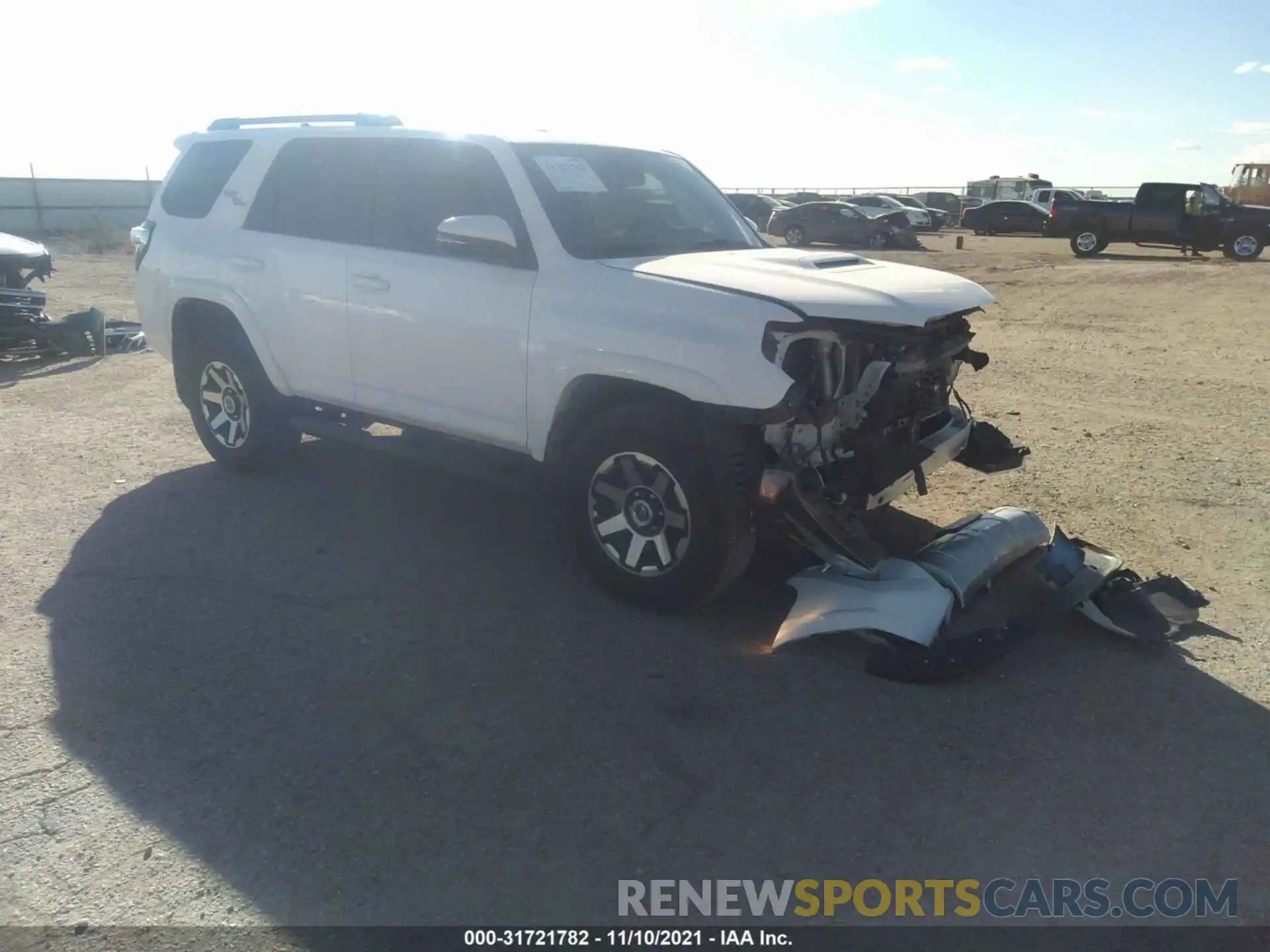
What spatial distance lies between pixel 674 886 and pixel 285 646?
2.16 metres

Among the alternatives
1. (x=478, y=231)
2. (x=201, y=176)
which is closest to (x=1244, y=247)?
(x=201, y=176)

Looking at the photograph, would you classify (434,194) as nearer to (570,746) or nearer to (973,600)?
(570,746)

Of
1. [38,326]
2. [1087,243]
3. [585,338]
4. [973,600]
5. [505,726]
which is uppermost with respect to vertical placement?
[1087,243]

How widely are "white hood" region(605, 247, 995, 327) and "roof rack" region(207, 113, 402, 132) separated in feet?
6.94

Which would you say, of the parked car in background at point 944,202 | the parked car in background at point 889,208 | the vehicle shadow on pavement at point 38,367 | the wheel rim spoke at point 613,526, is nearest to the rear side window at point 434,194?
the wheel rim spoke at point 613,526

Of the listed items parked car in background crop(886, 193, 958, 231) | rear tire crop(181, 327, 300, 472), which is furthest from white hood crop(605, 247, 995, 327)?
parked car in background crop(886, 193, 958, 231)

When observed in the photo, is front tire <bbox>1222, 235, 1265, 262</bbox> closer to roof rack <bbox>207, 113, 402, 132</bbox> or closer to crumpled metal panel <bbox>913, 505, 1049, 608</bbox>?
crumpled metal panel <bbox>913, 505, 1049, 608</bbox>

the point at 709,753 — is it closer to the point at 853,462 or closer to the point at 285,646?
the point at 853,462

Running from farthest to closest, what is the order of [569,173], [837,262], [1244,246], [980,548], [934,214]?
1. [934,214]
2. [1244,246]
3. [569,173]
4. [837,262]
5. [980,548]

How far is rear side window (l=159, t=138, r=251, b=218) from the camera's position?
Result: 21.0 feet

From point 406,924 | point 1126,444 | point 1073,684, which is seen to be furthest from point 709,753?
point 1126,444

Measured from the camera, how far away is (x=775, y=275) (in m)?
4.44

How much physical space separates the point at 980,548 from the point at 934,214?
127 feet

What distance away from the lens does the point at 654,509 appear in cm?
443
